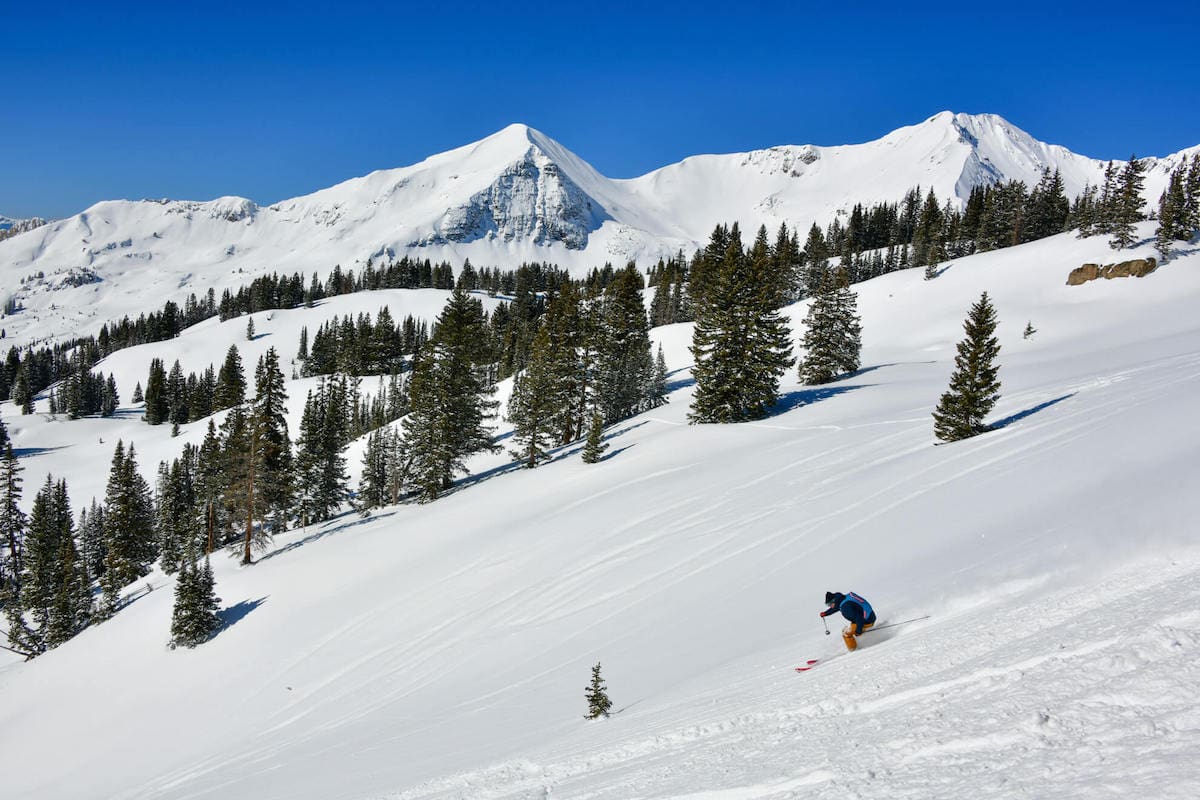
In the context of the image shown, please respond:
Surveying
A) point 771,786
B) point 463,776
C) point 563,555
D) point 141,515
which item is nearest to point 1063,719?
point 771,786

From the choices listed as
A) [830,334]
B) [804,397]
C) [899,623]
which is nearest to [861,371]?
[830,334]

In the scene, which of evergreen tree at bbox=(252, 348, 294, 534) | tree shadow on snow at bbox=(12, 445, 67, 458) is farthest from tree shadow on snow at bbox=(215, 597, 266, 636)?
tree shadow on snow at bbox=(12, 445, 67, 458)

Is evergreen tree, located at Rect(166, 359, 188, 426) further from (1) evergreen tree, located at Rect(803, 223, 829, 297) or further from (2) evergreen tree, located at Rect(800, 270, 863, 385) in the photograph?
(2) evergreen tree, located at Rect(800, 270, 863, 385)

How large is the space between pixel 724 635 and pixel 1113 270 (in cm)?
7279

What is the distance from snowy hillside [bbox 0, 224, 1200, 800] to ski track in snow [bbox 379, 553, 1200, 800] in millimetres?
41

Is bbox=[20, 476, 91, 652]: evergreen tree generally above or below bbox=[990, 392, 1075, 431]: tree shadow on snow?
below

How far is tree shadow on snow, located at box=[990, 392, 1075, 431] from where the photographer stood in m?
21.8

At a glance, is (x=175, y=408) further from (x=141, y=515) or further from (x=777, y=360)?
(x=777, y=360)

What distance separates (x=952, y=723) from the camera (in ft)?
18.8

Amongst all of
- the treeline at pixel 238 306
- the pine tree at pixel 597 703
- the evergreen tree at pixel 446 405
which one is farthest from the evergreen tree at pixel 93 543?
the treeline at pixel 238 306

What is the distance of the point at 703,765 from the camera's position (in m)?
6.49

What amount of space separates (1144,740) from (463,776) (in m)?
7.71

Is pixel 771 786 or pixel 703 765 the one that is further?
pixel 703 765

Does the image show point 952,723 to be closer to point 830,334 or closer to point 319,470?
point 830,334
